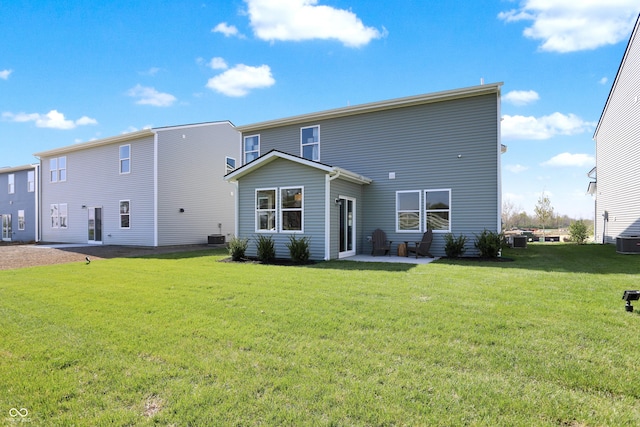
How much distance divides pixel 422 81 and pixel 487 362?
12719 mm

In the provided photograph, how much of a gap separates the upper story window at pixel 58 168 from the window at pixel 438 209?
2172 cm

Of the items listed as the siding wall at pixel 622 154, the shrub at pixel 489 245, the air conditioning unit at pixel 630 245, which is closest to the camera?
the shrub at pixel 489 245

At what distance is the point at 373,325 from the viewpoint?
13.6 feet

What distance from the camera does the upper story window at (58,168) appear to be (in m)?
21.5

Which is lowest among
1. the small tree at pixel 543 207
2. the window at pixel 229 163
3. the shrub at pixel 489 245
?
the shrub at pixel 489 245

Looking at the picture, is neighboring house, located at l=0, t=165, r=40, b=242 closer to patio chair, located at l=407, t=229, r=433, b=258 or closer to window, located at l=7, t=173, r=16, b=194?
window, located at l=7, t=173, r=16, b=194

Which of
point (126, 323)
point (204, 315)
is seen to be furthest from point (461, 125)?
point (126, 323)

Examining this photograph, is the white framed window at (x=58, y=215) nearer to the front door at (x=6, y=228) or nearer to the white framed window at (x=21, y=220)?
the white framed window at (x=21, y=220)

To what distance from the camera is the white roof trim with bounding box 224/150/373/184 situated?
35.7ft

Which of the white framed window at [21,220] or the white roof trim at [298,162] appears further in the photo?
the white framed window at [21,220]

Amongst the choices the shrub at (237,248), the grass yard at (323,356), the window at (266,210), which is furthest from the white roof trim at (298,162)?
the grass yard at (323,356)

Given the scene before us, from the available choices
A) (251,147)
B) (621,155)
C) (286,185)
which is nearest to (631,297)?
(286,185)

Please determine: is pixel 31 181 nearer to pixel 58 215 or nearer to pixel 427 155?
pixel 58 215

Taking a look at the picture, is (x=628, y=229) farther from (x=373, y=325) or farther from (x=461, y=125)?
(x=373, y=325)
